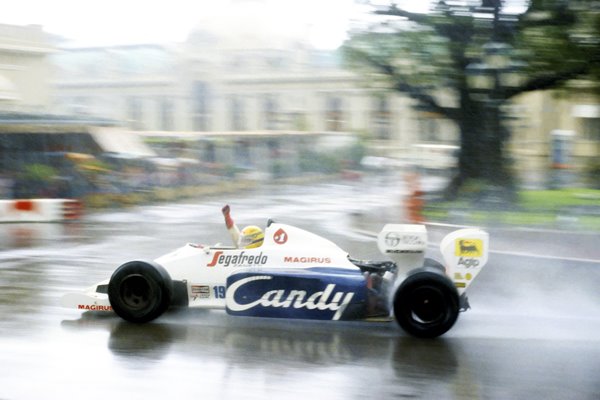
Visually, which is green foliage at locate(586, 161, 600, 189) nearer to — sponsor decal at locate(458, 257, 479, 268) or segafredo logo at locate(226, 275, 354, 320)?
sponsor decal at locate(458, 257, 479, 268)

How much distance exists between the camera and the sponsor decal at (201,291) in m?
7.50

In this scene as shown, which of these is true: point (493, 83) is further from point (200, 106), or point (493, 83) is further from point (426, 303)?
point (200, 106)

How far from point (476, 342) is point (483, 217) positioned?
9.98 metres

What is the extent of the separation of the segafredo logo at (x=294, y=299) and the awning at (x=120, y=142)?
19.3m

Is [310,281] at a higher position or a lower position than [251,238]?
lower

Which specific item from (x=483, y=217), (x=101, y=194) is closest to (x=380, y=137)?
(x=101, y=194)

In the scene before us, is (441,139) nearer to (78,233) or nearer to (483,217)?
(483,217)

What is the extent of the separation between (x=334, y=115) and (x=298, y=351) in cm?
3122

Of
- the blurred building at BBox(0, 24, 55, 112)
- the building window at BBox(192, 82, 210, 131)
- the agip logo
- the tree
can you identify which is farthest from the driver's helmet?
the building window at BBox(192, 82, 210, 131)

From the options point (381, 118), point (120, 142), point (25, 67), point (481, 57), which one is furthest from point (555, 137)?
point (25, 67)

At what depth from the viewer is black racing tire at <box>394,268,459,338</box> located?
7027 mm

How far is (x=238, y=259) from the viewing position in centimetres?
749

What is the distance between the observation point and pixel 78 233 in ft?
52.2

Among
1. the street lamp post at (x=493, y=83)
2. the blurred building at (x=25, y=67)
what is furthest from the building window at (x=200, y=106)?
the street lamp post at (x=493, y=83)
